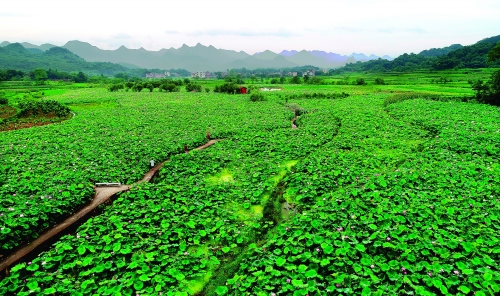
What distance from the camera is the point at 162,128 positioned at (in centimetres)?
2083

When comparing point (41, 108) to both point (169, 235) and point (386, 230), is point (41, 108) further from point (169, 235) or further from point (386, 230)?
point (386, 230)

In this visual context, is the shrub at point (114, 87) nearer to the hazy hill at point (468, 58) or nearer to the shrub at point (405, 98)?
the shrub at point (405, 98)

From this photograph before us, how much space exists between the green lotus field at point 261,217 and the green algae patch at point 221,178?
11cm

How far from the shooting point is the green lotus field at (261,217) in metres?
5.65

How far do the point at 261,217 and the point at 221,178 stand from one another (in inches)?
142

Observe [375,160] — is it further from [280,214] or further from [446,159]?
[280,214]

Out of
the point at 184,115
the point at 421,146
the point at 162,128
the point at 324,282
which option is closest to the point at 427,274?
the point at 324,282

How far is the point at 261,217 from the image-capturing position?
8.94 meters

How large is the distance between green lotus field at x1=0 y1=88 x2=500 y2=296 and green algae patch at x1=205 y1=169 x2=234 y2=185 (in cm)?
11

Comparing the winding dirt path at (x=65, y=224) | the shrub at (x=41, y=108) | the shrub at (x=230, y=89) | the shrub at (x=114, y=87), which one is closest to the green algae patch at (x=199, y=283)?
the winding dirt path at (x=65, y=224)

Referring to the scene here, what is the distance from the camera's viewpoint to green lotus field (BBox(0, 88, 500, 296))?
5.65 meters

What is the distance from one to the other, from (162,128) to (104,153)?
7.25 m

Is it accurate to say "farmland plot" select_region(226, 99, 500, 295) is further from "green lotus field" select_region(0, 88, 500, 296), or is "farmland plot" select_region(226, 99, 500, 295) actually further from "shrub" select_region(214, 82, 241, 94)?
"shrub" select_region(214, 82, 241, 94)

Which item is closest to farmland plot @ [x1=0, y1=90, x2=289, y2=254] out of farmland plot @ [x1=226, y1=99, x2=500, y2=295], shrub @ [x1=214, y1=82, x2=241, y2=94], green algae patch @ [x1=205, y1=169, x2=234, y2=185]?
green algae patch @ [x1=205, y1=169, x2=234, y2=185]
